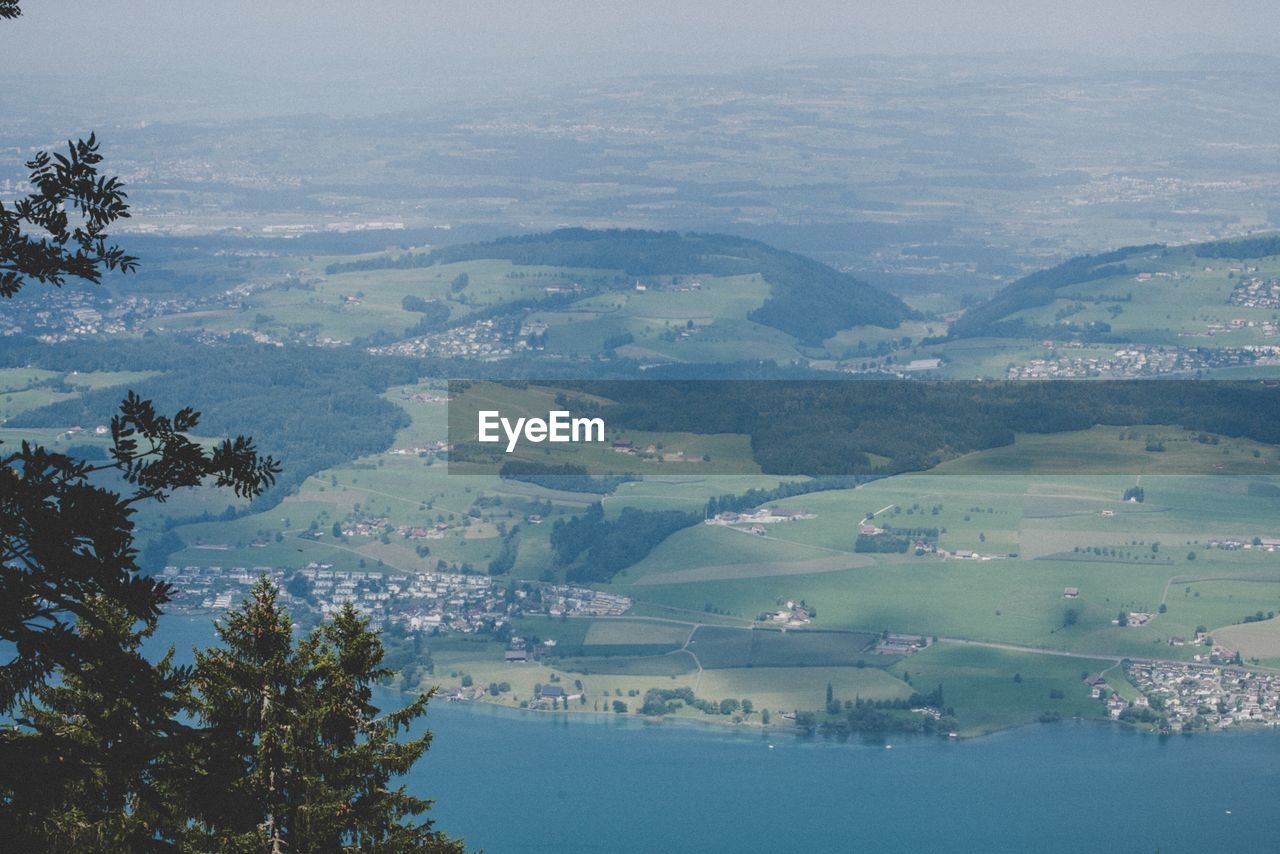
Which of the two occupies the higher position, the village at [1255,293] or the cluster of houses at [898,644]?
the village at [1255,293]

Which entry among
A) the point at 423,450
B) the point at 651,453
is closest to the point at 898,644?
the point at 651,453

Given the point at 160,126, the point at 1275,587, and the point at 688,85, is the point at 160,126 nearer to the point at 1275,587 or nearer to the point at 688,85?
the point at 688,85

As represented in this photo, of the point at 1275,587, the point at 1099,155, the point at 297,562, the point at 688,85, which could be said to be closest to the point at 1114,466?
the point at 1275,587

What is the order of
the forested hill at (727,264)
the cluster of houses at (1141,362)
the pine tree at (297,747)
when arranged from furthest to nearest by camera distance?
the forested hill at (727,264)
the cluster of houses at (1141,362)
the pine tree at (297,747)

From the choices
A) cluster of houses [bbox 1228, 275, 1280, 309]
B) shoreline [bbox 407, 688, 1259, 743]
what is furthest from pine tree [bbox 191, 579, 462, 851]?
cluster of houses [bbox 1228, 275, 1280, 309]

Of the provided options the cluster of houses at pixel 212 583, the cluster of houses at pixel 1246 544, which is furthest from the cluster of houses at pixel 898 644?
the cluster of houses at pixel 212 583

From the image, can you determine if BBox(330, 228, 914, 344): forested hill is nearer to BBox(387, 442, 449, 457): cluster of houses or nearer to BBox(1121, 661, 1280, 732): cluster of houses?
BBox(387, 442, 449, 457): cluster of houses

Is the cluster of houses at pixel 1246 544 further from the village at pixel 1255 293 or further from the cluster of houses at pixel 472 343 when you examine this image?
the cluster of houses at pixel 472 343
